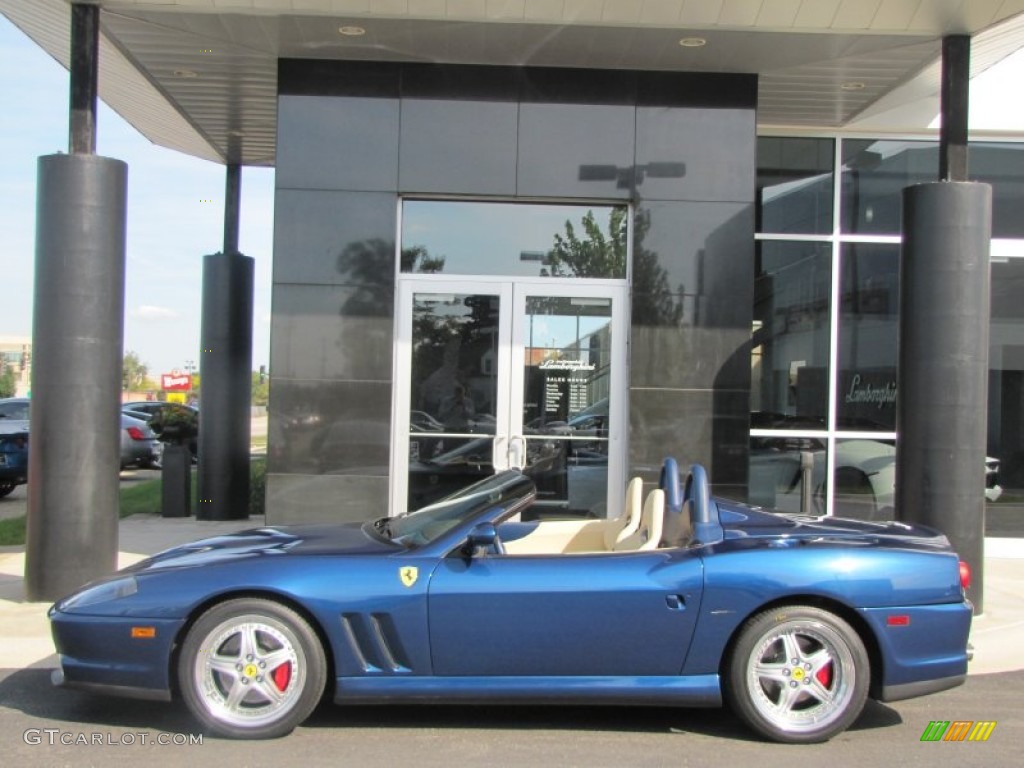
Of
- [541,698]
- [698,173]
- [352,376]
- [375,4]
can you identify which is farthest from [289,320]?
[541,698]

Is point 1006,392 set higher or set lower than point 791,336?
lower

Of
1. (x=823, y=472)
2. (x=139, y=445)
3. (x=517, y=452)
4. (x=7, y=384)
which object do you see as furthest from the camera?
(x=7, y=384)

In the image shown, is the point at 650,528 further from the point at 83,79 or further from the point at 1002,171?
the point at 1002,171

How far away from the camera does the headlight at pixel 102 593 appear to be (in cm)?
449

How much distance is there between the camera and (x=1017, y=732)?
4.86 m

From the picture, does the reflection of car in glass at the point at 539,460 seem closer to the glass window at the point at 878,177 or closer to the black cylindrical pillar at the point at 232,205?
the glass window at the point at 878,177

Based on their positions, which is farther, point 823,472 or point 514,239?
point 823,472

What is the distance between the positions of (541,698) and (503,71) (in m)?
6.26

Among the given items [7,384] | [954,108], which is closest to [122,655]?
[954,108]

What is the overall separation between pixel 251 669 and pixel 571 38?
5.95 meters

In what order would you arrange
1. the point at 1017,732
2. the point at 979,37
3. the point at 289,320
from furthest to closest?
the point at 289,320
the point at 979,37
the point at 1017,732

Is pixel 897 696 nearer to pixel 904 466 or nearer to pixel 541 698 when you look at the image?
pixel 541 698

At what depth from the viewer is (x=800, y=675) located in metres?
4.48

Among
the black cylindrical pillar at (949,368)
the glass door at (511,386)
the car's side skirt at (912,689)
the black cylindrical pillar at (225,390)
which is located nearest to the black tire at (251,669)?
the car's side skirt at (912,689)
